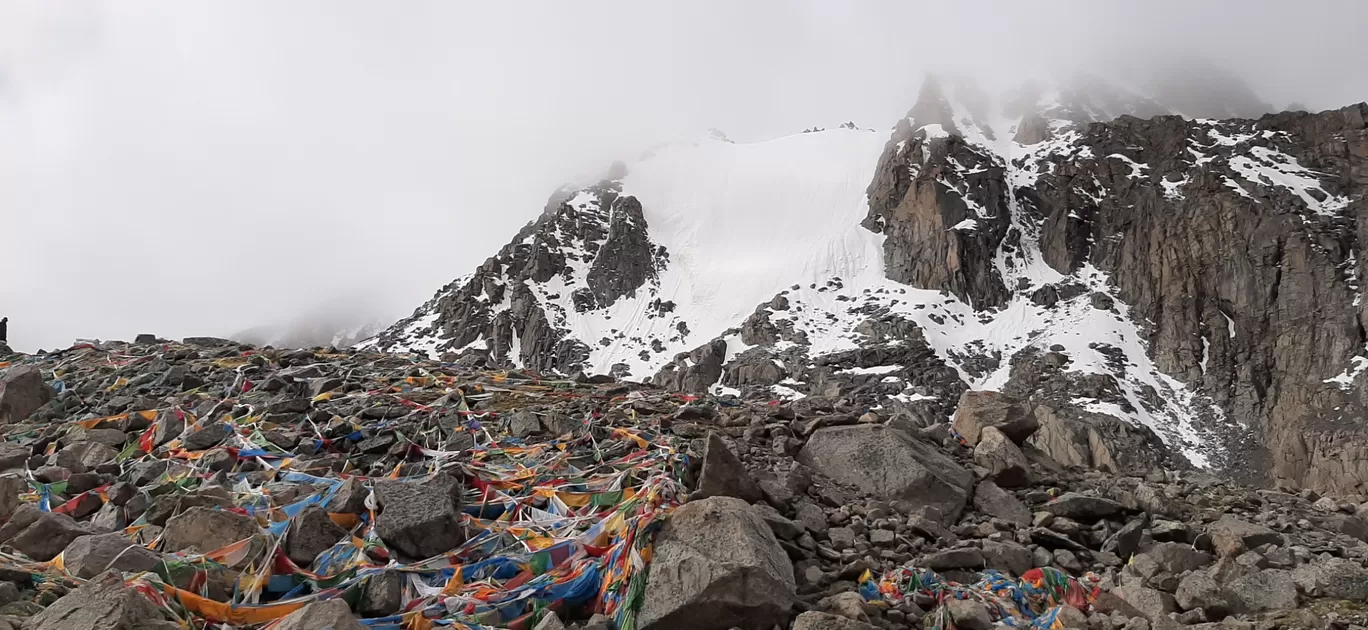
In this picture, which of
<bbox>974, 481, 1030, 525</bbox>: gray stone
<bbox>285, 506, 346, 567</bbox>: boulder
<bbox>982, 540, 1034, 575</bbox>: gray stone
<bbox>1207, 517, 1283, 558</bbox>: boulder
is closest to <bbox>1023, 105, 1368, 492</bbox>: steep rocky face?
<bbox>1207, 517, 1283, 558</bbox>: boulder

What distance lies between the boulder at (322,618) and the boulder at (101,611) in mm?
707

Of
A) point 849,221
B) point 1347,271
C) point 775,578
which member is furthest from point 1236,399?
point 775,578

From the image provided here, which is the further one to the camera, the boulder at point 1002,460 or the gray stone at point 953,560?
the boulder at point 1002,460

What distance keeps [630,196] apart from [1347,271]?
104751 mm

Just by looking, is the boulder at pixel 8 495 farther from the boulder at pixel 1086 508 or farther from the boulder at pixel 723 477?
the boulder at pixel 1086 508

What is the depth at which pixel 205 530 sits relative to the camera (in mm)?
5609

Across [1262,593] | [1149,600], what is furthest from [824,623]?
[1262,593]

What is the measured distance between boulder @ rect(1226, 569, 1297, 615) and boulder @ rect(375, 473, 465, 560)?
5.91m

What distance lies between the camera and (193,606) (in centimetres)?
479

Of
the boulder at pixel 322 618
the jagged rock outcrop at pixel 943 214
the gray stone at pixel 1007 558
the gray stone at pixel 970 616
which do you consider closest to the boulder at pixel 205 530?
the boulder at pixel 322 618

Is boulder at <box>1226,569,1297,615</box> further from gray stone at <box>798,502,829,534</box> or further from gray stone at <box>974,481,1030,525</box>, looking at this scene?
gray stone at <box>798,502,829,534</box>

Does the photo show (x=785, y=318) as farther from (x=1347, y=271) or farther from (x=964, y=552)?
(x=964, y=552)

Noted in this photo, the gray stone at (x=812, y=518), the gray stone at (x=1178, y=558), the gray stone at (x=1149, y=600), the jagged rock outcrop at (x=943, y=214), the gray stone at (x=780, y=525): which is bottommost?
the gray stone at (x=1149, y=600)

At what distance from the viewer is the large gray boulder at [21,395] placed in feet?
35.3
